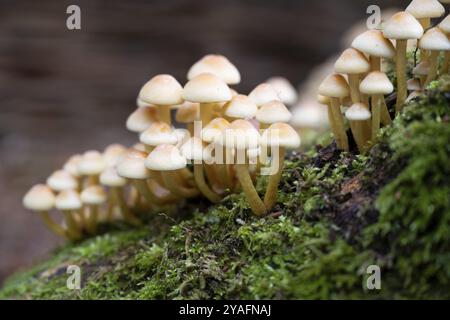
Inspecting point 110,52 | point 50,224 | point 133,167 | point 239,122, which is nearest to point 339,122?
point 239,122

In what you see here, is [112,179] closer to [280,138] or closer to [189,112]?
[189,112]

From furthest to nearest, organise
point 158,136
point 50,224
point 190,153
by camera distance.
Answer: point 50,224, point 158,136, point 190,153

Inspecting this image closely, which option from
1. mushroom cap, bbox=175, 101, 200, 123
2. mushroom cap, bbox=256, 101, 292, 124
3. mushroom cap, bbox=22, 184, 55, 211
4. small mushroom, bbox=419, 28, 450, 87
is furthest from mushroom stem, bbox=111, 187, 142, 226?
small mushroom, bbox=419, 28, 450, 87

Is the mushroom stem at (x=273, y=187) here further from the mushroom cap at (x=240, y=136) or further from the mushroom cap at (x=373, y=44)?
the mushroom cap at (x=373, y=44)

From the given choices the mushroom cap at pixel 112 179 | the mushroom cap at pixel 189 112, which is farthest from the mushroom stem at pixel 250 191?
the mushroom cap at pixel 112 179

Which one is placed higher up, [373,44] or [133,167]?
[373,44]

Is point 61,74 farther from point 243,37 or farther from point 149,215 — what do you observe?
point 149,215

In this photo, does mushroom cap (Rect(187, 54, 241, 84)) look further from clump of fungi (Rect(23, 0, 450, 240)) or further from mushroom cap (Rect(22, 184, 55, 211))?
mushroom cap (Rect(22, 184, 55, 211))
